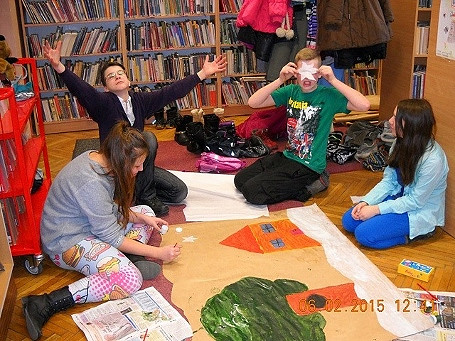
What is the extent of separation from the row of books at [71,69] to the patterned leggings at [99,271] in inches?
108

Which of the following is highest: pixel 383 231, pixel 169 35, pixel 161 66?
pixel 169 35

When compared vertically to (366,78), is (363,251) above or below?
below

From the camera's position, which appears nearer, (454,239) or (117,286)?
(117,286)

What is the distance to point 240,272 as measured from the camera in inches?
103

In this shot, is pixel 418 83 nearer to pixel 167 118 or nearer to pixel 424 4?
pixel 424 4

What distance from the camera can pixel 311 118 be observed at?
3.37m

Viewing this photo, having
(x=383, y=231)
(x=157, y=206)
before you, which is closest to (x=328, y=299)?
(x=383, y=231)

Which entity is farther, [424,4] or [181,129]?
[181,129]

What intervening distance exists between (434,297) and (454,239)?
0.64 meters

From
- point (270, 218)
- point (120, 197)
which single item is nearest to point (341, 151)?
point (270, 218)

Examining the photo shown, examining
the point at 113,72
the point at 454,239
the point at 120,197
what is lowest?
the point at 454,239

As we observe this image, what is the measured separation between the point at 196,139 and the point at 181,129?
0.43 meters

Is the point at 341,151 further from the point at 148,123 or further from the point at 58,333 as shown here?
the point at 58,333

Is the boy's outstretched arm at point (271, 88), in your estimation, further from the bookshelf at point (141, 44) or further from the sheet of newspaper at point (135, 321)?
the bookshelf at point (141, 44)
